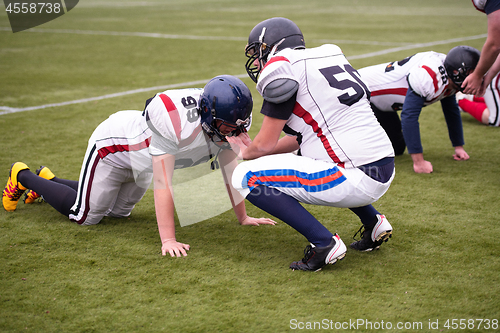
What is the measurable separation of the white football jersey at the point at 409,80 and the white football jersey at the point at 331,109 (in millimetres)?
1759

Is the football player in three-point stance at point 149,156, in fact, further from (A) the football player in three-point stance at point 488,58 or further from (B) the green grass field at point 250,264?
(A) the football player in three-point stance at point 488,58

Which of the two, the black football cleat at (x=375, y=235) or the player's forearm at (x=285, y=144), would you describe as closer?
the black football cleat at (x=375, y=235)

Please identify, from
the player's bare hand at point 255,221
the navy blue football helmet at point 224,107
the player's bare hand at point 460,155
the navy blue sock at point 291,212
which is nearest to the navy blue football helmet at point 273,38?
the navy blue football helmet at point 224,107

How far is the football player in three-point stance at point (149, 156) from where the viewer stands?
2.54 m

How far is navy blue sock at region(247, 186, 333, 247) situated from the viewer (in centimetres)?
238

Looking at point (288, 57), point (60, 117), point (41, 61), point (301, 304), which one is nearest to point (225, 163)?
point (288, 57)

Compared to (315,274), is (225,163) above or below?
above

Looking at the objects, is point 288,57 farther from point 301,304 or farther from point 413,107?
point 413,107

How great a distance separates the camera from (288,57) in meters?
2.38

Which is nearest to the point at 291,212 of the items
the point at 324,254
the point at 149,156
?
the point at 324,254

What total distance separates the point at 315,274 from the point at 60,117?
4.18m

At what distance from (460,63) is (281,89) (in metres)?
2.28

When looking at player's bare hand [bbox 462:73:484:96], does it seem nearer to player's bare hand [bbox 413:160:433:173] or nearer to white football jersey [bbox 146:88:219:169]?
player's bare hand [bbox 413:160:433:173]

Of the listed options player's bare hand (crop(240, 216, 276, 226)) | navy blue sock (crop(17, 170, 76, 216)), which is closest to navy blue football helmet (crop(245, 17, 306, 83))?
player's bare hand (crop(240, 216, 276, 226))
